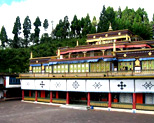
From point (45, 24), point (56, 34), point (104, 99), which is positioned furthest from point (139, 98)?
point (45, 24)

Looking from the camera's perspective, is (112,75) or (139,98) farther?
(112,75)

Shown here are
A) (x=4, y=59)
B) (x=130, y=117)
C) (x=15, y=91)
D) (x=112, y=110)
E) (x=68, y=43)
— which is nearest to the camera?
(x=130, y=117)

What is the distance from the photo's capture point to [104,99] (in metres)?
30.4

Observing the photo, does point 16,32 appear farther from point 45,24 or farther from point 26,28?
point 45,24

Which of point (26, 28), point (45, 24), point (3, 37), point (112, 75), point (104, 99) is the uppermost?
point (45, 24)

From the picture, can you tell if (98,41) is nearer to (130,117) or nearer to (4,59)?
(130,117)

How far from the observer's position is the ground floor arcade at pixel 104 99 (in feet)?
85.2

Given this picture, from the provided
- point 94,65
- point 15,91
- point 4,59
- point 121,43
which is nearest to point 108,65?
point 94,65

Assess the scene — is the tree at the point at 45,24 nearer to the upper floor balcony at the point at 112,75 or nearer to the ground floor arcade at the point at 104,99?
the ground floor arcade at the point at 104,99

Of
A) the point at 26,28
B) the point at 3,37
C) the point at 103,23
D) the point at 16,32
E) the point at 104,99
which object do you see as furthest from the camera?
the point at 26,28

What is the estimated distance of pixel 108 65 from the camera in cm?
3062

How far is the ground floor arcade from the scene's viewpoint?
26.0 metres

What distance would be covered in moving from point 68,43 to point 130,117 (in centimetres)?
5403

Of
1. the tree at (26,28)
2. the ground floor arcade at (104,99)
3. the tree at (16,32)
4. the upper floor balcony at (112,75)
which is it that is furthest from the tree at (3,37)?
the upper floor balcony at (112,75)
